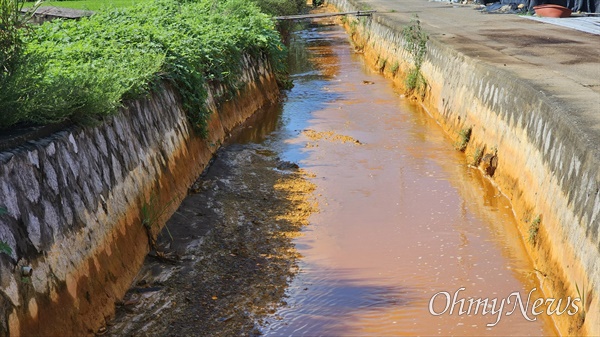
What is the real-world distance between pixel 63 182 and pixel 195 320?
1571 mm

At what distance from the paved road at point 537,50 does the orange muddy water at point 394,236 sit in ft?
5.09

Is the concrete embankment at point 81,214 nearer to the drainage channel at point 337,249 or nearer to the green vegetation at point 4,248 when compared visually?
the green vegetation at point 4,248

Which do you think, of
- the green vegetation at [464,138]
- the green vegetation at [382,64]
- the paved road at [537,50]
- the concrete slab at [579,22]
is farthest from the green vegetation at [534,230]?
the green vegetation at [382,64]

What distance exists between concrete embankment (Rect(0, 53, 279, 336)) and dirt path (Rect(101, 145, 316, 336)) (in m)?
0.20

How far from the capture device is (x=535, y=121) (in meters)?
9.79

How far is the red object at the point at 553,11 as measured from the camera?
21.1 m

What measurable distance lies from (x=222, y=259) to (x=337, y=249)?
140cm

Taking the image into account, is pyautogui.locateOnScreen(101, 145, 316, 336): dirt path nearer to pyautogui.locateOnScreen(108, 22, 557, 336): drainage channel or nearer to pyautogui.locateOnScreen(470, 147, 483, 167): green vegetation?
pyautogui.locateOnScreen(108, 22, 557, 336): drainage channel

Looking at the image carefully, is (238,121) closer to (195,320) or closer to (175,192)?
(175,192)

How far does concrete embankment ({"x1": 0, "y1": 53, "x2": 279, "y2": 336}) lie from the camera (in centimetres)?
561

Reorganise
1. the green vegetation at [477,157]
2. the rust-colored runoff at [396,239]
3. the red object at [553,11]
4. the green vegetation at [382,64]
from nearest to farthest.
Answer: the rust-colored runoff at [396,239] < the green vegetation at [477,157] < the red object at [553,11] < the green vegetation at [382,64]

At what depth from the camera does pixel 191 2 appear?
20.2 meters

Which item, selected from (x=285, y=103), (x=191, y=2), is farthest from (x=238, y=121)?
(x=191, y=2)

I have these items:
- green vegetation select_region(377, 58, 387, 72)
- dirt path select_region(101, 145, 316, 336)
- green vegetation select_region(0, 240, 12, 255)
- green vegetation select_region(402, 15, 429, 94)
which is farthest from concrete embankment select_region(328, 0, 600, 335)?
green vegetation select_region(0, 240, 12, 255)
